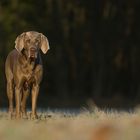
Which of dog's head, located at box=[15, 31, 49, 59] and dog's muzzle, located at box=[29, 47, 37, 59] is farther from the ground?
dog's head, located at box=[15, 31, 49, 59]

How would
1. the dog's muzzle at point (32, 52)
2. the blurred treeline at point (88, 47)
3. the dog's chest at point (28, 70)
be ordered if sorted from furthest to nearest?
the blurred treeline at point (88, 47), the dog's chest at point (28, 70), the dog's muzzle at point (32, 52)

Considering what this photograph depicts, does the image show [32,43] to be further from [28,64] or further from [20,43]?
[28,64]

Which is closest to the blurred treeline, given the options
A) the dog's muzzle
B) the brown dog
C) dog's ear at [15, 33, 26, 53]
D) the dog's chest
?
the brown dog

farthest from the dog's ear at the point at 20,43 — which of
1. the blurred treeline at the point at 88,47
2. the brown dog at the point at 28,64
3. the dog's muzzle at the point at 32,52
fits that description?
the blurred treeline at the point at 88,47

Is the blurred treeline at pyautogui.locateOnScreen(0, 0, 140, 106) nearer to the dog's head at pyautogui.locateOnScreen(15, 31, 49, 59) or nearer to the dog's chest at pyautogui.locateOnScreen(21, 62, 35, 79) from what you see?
the dog's chest at pyautogui.locateOnScreen(21, 62, 35, 79)

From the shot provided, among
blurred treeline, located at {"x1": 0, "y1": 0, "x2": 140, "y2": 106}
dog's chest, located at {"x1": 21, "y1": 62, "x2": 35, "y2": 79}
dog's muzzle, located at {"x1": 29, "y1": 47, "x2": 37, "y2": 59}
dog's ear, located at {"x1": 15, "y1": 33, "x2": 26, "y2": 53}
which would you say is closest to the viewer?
dog's muzzle, located at {"x1": 29, "y1": 47, "x2": 37, "y2": 59}

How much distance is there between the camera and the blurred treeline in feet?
102

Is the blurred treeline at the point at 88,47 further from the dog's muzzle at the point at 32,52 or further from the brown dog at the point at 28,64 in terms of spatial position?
the dog's muzzle at the point at 32,52

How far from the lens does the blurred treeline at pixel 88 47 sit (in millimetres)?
31078

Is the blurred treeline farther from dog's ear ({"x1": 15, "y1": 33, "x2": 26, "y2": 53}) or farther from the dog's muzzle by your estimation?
the dog's muzzle

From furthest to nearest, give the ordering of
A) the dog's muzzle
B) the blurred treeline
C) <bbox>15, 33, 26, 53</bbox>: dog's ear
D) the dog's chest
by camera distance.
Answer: the blurred treeline < the dog's chest < <bbox>15, 33, 26, 53</bbox>: dog's ear < the dog's muzzle

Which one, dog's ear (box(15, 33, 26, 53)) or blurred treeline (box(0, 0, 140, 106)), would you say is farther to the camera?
blurred treeline (box(0, 0, 140, 106))

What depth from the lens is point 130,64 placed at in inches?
1335

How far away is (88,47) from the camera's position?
109ft
